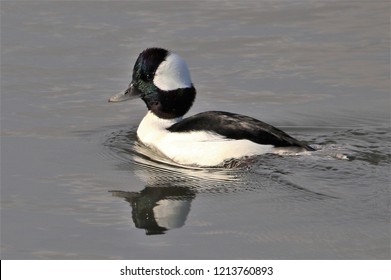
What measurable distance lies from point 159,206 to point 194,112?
11.2 ft

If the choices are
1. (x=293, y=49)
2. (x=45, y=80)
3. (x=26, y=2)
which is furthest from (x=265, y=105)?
(x=26, y=2)

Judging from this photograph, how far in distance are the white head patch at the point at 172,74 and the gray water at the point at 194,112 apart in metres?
0.85

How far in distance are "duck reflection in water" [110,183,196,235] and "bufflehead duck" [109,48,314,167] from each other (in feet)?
2.85

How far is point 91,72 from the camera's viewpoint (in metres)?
14.5

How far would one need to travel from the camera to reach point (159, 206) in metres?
9.99

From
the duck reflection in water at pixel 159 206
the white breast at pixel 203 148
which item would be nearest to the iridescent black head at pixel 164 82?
the white breast at pixel 203 148

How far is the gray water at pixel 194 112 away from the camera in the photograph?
354 inches

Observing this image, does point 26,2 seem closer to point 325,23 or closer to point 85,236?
point 325,23

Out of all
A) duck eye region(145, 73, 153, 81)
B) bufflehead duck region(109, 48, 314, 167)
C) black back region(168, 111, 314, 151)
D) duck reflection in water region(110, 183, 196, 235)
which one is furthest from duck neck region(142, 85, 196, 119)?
duck reflection in water region(110, 183, 196, 235)

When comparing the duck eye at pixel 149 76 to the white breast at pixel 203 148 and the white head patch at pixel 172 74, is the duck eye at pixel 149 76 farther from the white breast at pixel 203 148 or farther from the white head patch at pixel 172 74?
the white breast at pixel 203 148

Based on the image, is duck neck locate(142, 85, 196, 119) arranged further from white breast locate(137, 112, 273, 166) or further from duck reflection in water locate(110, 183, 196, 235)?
duck reflection in water locate(110, 183, 196, 235)

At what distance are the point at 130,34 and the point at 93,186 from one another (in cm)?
562

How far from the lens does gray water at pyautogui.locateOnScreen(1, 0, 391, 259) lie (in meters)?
9.00

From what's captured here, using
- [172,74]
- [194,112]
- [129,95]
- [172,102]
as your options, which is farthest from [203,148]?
[194,112]
